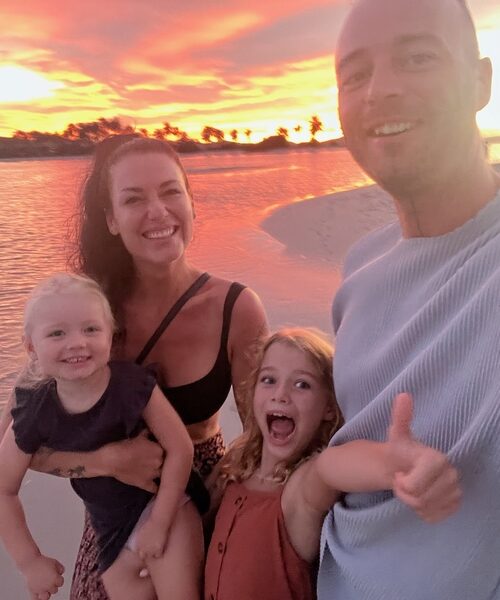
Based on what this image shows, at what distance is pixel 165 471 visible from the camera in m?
1.86

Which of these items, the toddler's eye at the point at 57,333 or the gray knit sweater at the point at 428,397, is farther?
the toddler's eye at the point at 57,333

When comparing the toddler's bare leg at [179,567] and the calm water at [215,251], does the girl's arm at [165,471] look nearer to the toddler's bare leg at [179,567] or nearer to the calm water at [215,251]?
the toddler's bare leg at [179,567]

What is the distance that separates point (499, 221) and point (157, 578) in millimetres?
1278

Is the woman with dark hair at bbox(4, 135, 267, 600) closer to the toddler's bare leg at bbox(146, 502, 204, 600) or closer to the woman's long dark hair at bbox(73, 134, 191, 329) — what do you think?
the woman's long dark hair at bbox(73, 134, 191, 329)

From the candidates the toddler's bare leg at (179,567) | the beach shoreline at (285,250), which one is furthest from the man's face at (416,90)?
the beach shoreline at (285,250)

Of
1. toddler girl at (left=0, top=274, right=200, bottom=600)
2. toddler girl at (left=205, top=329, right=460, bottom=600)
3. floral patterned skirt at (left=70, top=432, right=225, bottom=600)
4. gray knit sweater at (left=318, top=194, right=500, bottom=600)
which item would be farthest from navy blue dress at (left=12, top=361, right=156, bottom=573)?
gray knit sweater at (left=318, top=194, right=500, bottom=600)

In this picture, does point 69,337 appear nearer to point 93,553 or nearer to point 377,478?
point 93,553

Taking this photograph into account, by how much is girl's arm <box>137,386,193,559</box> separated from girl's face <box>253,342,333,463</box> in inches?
8.7

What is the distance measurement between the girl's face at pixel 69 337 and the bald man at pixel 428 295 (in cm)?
78

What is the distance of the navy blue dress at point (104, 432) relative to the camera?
6.08ft

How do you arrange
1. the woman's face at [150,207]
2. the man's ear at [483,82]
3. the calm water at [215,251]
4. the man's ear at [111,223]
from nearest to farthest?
the man's ear at [483,82] < the woman's face at [150,207] < the man's ear at [111,223] < the calm water at [215,251]

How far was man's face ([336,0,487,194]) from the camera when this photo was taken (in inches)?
47.8

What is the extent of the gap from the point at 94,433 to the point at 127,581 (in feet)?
1.37

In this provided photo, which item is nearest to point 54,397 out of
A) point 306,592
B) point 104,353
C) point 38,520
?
point 104,353
